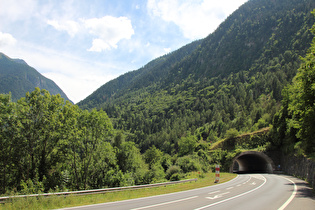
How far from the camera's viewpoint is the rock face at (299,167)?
20.6 meters

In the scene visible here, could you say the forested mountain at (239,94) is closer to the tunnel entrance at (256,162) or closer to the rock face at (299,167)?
the tunnel entrance at (256,162)

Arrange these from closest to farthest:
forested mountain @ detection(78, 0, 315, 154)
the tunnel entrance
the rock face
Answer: the rock face
the tunnel entrance
forested mountain @ detection(78, 0, 315, 154)

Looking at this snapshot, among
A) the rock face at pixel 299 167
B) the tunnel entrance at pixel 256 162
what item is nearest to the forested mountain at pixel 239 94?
the tunnel entrance at pixel 256 162

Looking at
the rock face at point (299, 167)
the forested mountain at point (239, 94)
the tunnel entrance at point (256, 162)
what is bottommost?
the tunnel entrance at point (256, 162)

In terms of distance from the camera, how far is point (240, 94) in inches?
4783

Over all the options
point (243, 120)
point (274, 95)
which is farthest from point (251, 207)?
point (274, 95)

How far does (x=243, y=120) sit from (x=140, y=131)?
90.0 meters

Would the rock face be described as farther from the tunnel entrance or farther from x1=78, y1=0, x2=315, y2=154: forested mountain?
x1=78, y1=0, x2=315, y2=154: forested mountain

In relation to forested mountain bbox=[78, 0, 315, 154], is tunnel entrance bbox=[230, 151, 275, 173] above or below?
below

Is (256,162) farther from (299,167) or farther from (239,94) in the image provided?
(239,94)

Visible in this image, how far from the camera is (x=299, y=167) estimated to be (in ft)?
88.9

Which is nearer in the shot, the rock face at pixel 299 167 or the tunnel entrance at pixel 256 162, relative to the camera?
the rock face at pixel 299 167

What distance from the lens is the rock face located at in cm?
2061

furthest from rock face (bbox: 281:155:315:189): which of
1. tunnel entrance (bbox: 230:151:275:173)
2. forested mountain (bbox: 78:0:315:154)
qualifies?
forested mountain (bbox: 78:0:315:154)
